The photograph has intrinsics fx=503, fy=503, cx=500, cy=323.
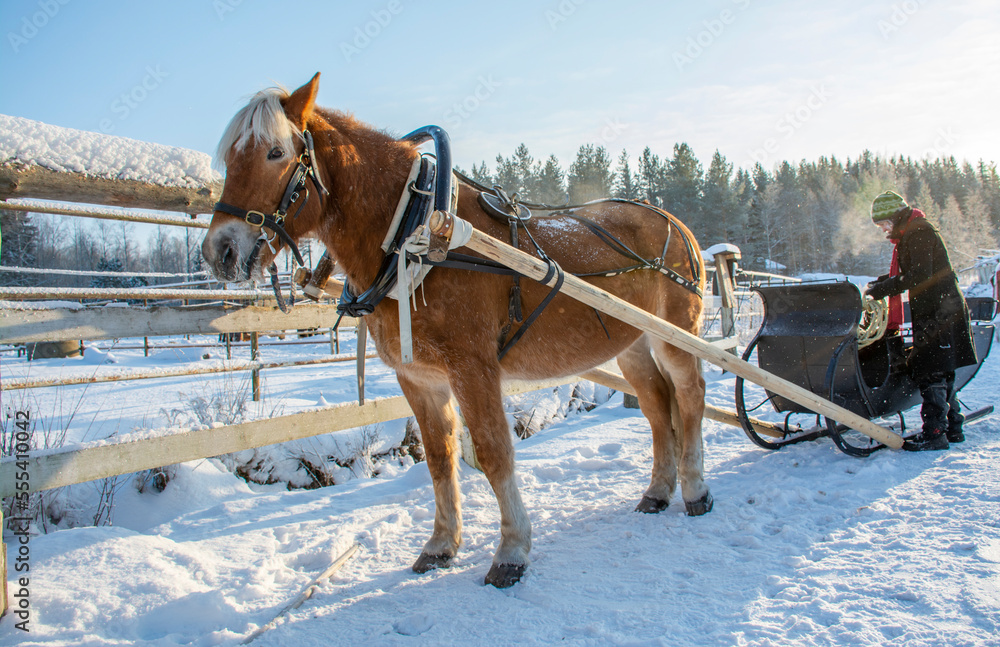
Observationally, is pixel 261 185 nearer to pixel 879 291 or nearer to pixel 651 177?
pixel 879 291

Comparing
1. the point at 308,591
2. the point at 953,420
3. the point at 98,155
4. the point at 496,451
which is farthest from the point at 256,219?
the point at 953,420

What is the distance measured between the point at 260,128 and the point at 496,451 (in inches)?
68.6

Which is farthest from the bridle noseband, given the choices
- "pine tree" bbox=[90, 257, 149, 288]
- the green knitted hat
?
"pine tree" bbox=[90, 257, 149, 288]

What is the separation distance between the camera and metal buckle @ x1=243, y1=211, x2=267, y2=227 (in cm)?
205

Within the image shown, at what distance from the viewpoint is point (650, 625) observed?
185 centimetres

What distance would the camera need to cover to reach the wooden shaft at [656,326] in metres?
2.13

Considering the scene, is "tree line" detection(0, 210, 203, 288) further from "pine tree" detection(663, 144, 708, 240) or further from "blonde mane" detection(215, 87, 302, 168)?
"pine tree" detection(663, 144, 708, 240)

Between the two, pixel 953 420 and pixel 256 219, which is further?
pixel 953 420

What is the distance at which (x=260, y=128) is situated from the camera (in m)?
2.08

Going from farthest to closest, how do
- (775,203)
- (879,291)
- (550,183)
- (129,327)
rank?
(775,203) → (550,183) → (879,291) → (129,327)

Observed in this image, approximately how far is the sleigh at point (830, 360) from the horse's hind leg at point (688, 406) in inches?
27.3

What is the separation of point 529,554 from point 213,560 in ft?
5.27

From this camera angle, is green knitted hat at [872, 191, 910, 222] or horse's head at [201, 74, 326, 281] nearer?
horse's head at [201, 74, 326, 281]

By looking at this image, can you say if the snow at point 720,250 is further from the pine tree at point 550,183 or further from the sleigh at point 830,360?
the pine tree at point 550,183
